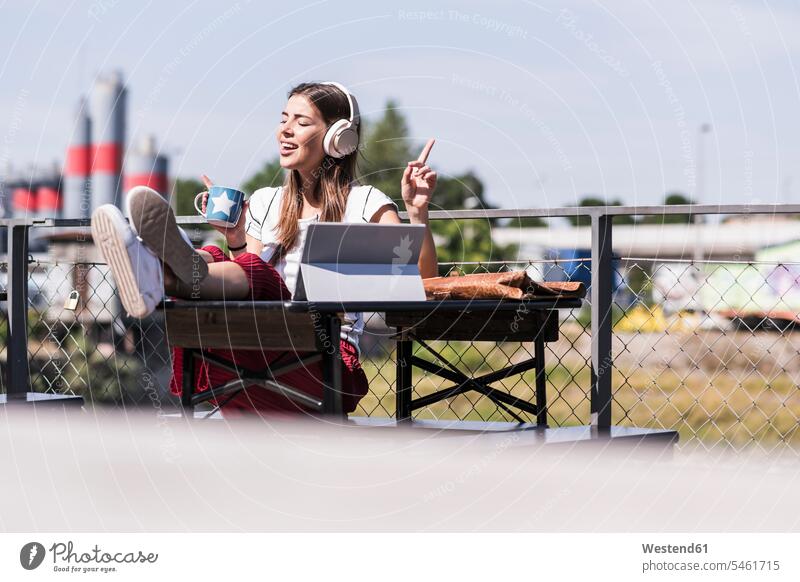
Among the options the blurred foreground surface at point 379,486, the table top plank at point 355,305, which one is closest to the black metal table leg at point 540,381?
the blurred foreground surface at point 379,486

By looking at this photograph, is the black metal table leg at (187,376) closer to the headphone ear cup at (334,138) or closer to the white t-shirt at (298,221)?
the white t-shirt at (298,221)

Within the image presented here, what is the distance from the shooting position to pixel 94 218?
2965 millimetres

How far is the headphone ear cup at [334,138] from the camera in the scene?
3709 millimetres

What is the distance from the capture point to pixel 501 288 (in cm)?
332

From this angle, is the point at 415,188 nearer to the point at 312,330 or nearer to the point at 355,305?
the point at 355,305

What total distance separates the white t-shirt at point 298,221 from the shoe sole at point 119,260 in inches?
30.0

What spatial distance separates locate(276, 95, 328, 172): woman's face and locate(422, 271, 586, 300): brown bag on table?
2.13 feet

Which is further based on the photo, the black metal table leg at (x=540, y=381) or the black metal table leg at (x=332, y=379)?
the black metal table leg at (x=540, y=381)

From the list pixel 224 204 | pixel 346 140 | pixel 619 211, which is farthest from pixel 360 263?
pixel 619 211

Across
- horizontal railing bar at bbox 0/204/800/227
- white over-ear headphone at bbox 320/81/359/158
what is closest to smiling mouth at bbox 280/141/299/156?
white over-ear headphone at bbox 320/81/359/158

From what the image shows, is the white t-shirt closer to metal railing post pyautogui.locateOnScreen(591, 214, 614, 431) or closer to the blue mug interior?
the blue mug interior

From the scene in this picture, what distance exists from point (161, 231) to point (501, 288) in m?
1.02
